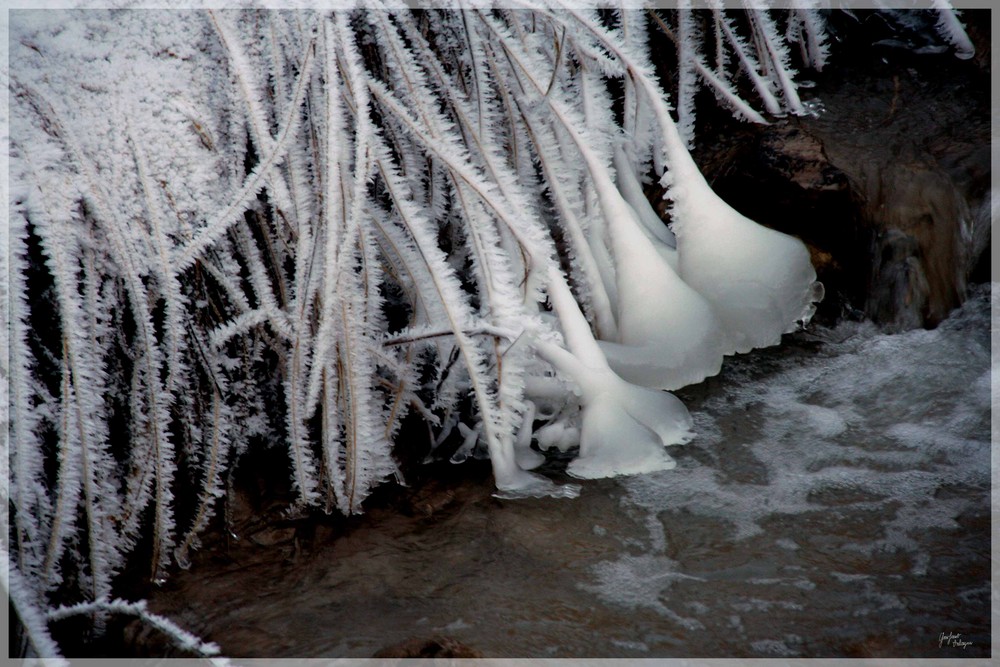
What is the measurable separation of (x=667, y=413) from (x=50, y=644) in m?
1.36

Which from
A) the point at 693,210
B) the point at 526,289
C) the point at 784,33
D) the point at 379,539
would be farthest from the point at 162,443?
the point at 784,33

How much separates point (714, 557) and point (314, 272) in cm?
103

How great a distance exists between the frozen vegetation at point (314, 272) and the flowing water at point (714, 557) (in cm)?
11

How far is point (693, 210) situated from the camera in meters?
2.18

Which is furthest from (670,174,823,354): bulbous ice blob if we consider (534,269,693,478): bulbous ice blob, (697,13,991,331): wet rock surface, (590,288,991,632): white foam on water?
(534,269,693,478): bulbous ice blob

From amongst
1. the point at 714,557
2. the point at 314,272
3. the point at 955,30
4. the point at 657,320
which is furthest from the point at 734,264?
the point at 955,30

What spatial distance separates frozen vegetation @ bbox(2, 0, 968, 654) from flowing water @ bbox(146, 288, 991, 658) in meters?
0.11

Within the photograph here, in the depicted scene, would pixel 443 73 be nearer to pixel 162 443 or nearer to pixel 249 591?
pixel 162 443

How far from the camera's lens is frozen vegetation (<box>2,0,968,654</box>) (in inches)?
65.2

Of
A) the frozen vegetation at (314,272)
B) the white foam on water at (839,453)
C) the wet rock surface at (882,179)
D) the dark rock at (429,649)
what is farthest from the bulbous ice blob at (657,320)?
the dark rock at (429,649)

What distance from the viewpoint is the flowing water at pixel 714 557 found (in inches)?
56.5

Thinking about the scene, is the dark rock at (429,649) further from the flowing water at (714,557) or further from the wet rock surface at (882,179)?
the wet rock surface at (882,179)

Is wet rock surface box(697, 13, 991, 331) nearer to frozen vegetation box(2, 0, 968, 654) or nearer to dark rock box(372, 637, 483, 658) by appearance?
frozen vegetation box(2, 0, 968, 654)

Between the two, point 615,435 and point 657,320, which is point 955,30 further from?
point 615,435
